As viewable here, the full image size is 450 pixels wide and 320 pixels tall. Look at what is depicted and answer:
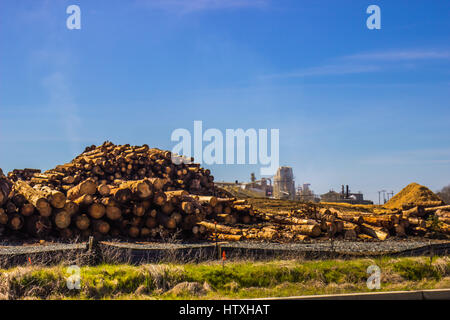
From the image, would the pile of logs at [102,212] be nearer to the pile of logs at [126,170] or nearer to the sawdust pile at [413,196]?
the pile of logs at [126,170]

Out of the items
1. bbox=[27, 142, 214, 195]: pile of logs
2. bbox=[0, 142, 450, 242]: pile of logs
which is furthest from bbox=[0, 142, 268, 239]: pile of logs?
bbox=[27, 142, 214, 195]: pile of logs

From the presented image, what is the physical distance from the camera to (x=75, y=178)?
20328mm

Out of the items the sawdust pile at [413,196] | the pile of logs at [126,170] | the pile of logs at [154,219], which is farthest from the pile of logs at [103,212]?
the sawdust pile at [413,196]

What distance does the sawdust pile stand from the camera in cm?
2697

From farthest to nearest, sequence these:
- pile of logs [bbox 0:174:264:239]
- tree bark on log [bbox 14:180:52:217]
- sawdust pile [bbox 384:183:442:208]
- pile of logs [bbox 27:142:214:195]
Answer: sawdust pile [bbox 384:183:442:208]
pile of logs [bbox 27:142:214:195]
pile of logs [bbox 0:174:264:239]
tree bark on log [bbox 14:180:52:217]

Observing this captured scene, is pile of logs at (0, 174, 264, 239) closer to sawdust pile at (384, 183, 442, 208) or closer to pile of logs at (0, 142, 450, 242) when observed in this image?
pile of logs at (0, 142, 450, 242)

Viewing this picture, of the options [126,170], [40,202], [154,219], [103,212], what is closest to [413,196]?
[126,170]

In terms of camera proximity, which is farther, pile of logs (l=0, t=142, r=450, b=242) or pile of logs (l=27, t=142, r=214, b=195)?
pile of logs (l=27, t=142, r=214, b=195)

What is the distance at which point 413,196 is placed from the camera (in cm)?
2769
